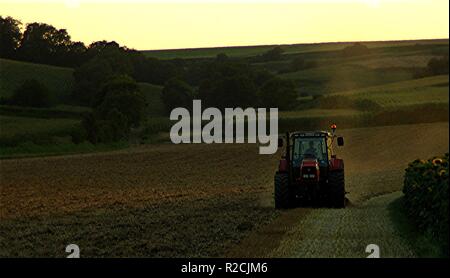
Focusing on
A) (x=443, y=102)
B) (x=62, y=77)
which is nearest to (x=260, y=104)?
(x=443, y=102)

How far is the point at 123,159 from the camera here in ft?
173

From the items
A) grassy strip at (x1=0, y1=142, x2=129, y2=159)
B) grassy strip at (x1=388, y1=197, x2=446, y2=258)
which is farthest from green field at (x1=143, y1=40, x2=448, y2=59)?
grassy strip at (x1=388, y1=197, x2=446, y2=258)

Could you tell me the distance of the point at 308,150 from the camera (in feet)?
75.4

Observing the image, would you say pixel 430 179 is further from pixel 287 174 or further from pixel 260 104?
pixel 260 104

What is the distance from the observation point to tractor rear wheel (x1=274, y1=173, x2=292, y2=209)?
73.7 ft

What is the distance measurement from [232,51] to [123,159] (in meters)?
52.6

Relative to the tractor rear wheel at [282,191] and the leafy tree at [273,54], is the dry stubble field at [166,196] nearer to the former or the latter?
the tractor rear wheel at [282,191]

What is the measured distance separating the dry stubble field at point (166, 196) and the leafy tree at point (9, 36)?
29911 mm

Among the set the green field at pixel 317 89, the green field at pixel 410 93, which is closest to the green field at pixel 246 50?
the green field at pixel 317 89

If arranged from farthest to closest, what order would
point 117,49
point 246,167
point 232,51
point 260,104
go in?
point 232,51 < point 117,49 < point 260,104 < point 246,167

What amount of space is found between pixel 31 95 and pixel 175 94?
14.5 meters

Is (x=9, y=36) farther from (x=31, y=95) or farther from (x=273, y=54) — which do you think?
(x=273, y=54)

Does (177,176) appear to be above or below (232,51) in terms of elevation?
below

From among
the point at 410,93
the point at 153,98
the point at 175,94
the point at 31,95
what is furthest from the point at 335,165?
the point at 153,98
